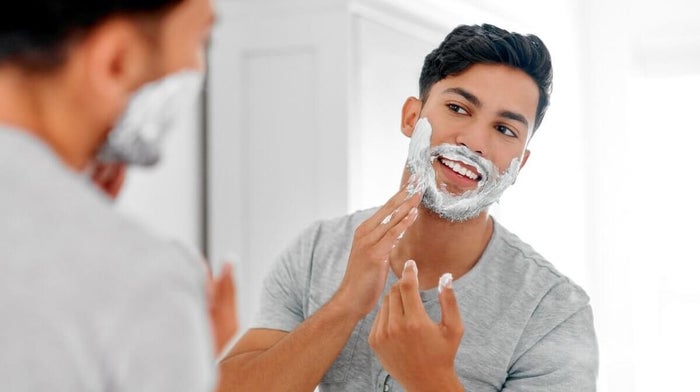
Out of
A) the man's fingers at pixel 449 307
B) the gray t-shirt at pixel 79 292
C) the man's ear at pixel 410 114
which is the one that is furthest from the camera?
the man's ear at pixel 410 114

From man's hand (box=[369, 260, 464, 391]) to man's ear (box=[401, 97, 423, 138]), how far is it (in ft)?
1.23

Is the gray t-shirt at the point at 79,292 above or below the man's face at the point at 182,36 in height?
below

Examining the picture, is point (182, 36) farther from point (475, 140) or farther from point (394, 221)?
point (475, 140)

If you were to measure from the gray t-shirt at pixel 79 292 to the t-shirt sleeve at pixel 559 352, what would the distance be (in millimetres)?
778

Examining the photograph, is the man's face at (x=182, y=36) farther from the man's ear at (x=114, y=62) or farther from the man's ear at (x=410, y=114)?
the man's ear at (x=410, y=114)

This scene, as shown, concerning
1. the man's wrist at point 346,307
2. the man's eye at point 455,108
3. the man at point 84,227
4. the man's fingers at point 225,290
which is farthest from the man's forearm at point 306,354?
the man at point 84,227

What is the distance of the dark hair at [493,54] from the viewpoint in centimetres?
132

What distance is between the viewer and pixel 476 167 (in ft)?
4.28

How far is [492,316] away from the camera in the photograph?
1246 millimetres

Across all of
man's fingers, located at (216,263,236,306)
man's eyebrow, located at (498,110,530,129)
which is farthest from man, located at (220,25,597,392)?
man's fingers, located at (216,263,236,306)

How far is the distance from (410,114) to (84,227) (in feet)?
3.21

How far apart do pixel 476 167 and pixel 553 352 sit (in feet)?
0.90

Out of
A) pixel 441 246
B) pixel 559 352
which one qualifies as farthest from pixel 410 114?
pixel 559 352

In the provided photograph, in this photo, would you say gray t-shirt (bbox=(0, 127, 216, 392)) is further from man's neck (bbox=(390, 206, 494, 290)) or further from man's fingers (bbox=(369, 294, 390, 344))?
man's neck (bbox=(390, 206, 494, 290))
